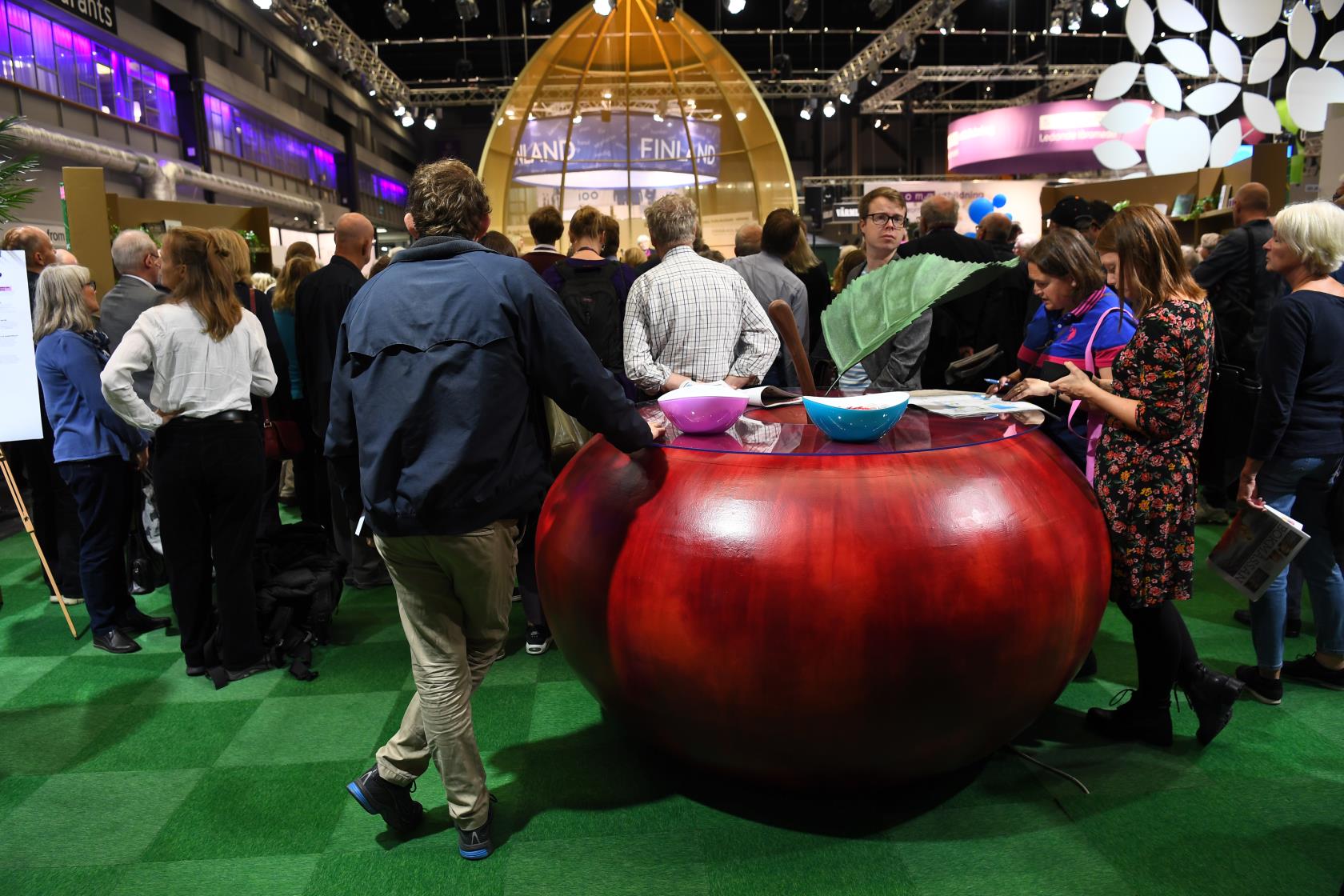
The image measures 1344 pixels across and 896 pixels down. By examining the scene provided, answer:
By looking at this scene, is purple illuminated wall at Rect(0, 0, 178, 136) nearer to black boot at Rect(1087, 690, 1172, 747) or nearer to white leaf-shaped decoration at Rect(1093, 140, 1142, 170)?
white leaf-shaped decoration at Rect(1093, 140, 1142, 170)

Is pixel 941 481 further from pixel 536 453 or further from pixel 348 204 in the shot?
pixel 348 204

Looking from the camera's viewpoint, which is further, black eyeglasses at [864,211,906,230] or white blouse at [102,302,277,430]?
black eyeglasses at [864,211,906,230]

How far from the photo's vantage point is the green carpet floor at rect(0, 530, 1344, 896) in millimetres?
2211

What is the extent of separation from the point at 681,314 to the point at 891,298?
124 centimetres

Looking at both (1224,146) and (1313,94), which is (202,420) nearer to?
(1313,94)

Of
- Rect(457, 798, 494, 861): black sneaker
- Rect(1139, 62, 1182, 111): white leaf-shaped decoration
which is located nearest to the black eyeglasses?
Rect(457, 798, 494, 861): black sneaker

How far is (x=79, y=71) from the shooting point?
464 inches

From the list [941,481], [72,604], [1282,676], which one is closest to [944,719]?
[941,481]

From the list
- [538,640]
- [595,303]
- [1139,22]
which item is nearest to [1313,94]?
[1139,22]

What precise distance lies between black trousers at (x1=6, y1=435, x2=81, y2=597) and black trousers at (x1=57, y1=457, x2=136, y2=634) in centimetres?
63

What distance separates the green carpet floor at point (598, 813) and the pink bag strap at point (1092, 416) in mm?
883

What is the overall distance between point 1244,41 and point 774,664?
66.0 feet

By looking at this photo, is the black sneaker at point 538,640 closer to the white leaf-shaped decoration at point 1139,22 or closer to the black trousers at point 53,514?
the black trousers at point 53,514

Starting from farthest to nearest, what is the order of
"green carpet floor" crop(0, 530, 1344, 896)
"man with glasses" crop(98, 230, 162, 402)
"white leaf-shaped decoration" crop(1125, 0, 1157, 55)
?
"white leaf-shaped decoration" crop(1125, 0, 1157, 55) < "man with glasses" crop(98, 230, 162, 402) < "green carpet floor" crop(0, 530, 1344, 896)
